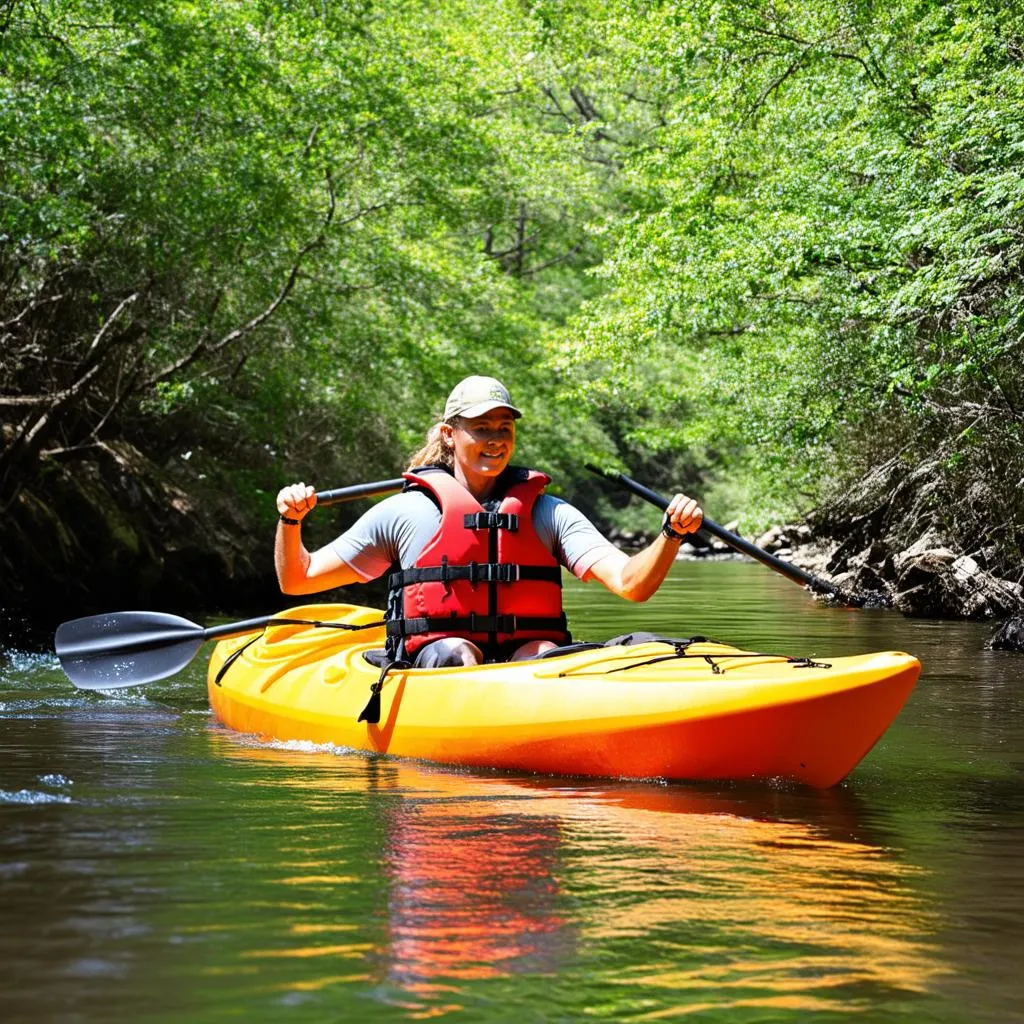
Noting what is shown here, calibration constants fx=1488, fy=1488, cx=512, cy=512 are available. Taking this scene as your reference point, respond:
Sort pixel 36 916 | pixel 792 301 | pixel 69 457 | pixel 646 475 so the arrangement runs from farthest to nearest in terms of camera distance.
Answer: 1. pixel 646 475
2. pixel 69 457
3. pixel 792 301
4. pixel 36 916

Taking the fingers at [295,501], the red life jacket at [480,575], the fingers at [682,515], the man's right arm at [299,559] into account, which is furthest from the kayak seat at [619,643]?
the fingers at [295,501]

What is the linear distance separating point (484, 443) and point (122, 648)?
2037 mm

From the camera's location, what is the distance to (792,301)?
11273 mm

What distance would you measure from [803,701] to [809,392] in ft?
27.4

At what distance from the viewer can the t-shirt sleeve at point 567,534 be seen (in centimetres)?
476

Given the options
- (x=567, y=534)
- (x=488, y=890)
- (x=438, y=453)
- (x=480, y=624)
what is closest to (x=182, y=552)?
(x=438, y=453)

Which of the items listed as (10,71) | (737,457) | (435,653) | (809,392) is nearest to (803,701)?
(435,653)

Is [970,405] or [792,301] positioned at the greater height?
[792,301]

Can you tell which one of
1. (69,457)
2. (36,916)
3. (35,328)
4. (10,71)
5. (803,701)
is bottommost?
(36,916)

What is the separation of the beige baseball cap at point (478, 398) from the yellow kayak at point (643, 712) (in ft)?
2.71

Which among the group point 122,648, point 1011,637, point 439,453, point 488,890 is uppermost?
point 439,453

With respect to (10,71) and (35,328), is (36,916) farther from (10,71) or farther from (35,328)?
(35,328)

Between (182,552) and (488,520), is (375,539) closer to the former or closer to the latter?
(488,520)

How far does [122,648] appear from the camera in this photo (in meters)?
6.06
